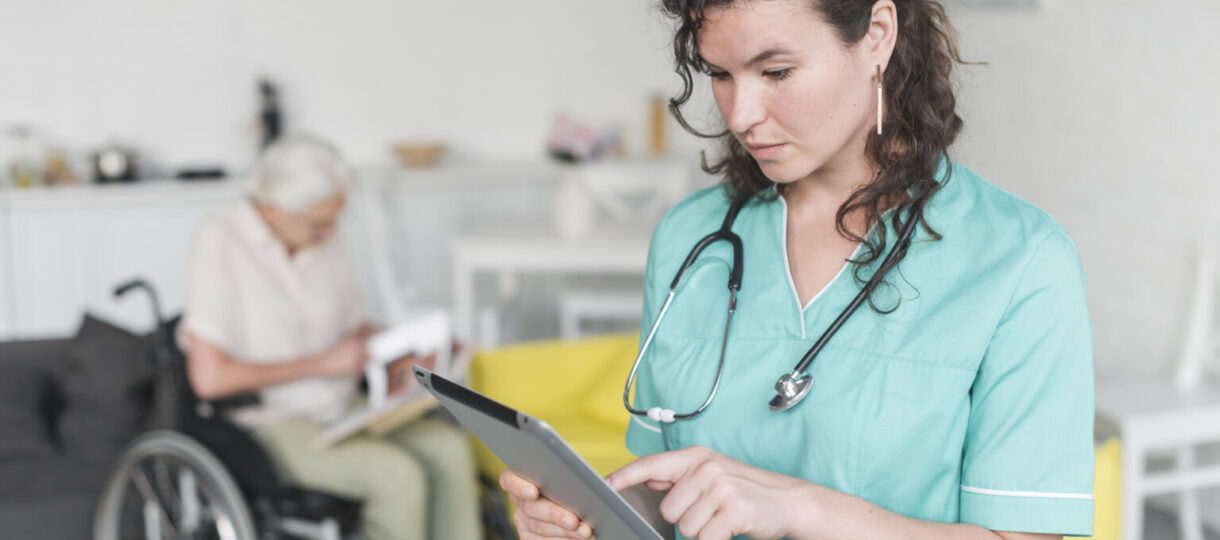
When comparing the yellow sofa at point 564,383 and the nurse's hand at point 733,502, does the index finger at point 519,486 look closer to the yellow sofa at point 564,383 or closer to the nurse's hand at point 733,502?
Answer: the nurse's hand at point 733,502

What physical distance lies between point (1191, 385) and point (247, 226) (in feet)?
8.13

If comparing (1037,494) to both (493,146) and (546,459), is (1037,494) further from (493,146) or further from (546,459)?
(493,146)

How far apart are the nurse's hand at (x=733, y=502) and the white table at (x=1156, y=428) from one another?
6.71 feet

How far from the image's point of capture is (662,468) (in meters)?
0.95

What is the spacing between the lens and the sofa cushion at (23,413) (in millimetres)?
2473

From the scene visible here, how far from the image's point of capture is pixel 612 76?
5.47 m

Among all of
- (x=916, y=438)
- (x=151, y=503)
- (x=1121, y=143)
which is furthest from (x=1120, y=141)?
(x=151, y=503)

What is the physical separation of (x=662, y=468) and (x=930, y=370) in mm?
254

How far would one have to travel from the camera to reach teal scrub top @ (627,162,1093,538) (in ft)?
3.06

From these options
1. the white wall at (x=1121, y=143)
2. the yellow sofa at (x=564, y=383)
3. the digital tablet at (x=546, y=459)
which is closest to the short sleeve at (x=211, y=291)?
the yellow sofa at (x=564, y=383)

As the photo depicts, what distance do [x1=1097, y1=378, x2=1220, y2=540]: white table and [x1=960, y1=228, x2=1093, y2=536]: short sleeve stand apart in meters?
1.90

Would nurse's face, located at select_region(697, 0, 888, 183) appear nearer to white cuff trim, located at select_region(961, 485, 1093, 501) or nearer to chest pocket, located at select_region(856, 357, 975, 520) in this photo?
chest pocket, located at select_region(856, 357, 975, 520)

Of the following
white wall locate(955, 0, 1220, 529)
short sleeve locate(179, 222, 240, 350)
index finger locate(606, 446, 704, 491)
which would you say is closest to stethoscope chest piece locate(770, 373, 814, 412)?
index finger locate(606, 446, 704, 491)

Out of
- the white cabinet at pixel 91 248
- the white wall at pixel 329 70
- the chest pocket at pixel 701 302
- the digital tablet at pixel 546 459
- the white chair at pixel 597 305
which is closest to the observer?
the digital tablet at pixel 546 459
